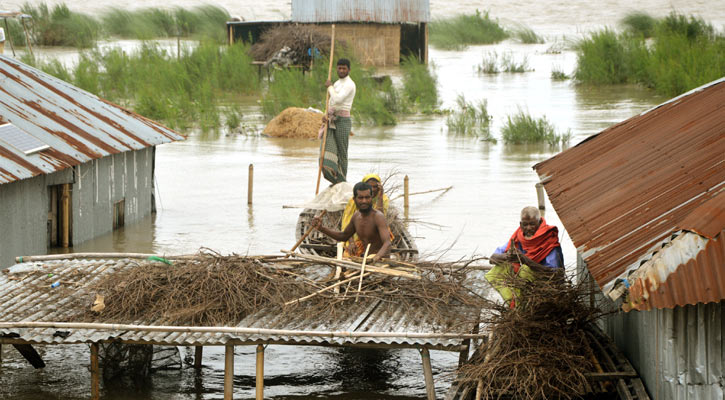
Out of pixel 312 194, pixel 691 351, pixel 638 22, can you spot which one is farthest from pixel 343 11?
pixel 691 351

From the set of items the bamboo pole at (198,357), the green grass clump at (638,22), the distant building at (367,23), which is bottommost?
the bamboo pole at (198,357)

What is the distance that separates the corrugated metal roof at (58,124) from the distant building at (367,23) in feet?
63.1

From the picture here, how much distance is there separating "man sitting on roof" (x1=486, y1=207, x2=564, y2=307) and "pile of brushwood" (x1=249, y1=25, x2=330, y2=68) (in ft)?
74.2

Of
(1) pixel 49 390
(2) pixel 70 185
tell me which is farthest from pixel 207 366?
(2) pixel 70 185

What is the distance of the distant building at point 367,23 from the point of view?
32.3 m

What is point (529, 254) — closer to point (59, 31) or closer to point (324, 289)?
point (324, 289)

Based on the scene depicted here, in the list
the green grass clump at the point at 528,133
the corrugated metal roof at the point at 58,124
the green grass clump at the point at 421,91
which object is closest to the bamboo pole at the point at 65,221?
the corrugated metal roof at the point at 58,124

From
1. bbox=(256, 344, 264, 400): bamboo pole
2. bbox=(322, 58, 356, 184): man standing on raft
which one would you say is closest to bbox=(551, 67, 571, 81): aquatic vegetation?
bbox=(322, 58, 356, 184): man standing on raft

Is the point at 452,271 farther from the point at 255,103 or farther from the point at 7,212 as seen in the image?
the point at 255,103

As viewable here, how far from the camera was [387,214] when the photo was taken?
972 cm

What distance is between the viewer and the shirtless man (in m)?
7.74

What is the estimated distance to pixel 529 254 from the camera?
21.1 feet

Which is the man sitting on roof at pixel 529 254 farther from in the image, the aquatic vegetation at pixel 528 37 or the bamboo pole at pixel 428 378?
the aquatic vegetation at pixel 528 37

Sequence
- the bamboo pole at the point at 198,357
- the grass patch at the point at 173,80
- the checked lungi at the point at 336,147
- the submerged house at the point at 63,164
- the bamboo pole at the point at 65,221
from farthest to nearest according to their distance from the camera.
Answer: the grass patch at the point at 173,80
the checked lungi at the point at 336,147
the bamboo pole at the point at 65,221
the submerged house at the point at 63,164
the bamboo pole at the point at 198,357
